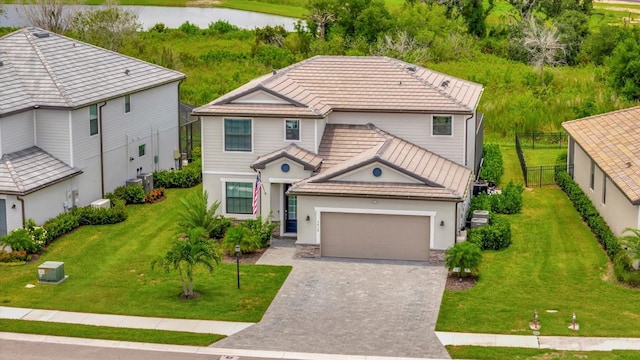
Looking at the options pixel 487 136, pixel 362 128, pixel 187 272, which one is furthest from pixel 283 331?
pixel 487 136

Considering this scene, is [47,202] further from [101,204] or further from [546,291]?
[546,291]

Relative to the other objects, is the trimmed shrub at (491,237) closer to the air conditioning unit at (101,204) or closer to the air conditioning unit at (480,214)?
the air conditioning unit at (480,214)

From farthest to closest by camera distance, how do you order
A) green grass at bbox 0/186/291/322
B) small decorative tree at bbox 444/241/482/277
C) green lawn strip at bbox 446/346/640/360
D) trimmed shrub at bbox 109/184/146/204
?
trimmed shrub at bbox 109/184/146/204, small decorative tree at bbox 444/241/482/277, green grass at bbox 0/186/291/322, green lawn strip at bbox 446/346/640/360

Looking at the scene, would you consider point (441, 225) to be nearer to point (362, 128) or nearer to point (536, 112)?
point (362, 128)

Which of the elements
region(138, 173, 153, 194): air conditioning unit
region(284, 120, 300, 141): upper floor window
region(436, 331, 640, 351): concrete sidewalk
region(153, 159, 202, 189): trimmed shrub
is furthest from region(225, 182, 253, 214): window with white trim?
region(436, 331, 640, 351): concrete sidewalk

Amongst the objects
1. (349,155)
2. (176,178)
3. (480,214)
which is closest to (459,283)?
(480,214)

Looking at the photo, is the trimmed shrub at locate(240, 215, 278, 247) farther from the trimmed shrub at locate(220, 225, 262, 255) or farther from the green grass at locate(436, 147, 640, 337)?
the green grass at locate(436, 147, 640, 337)
